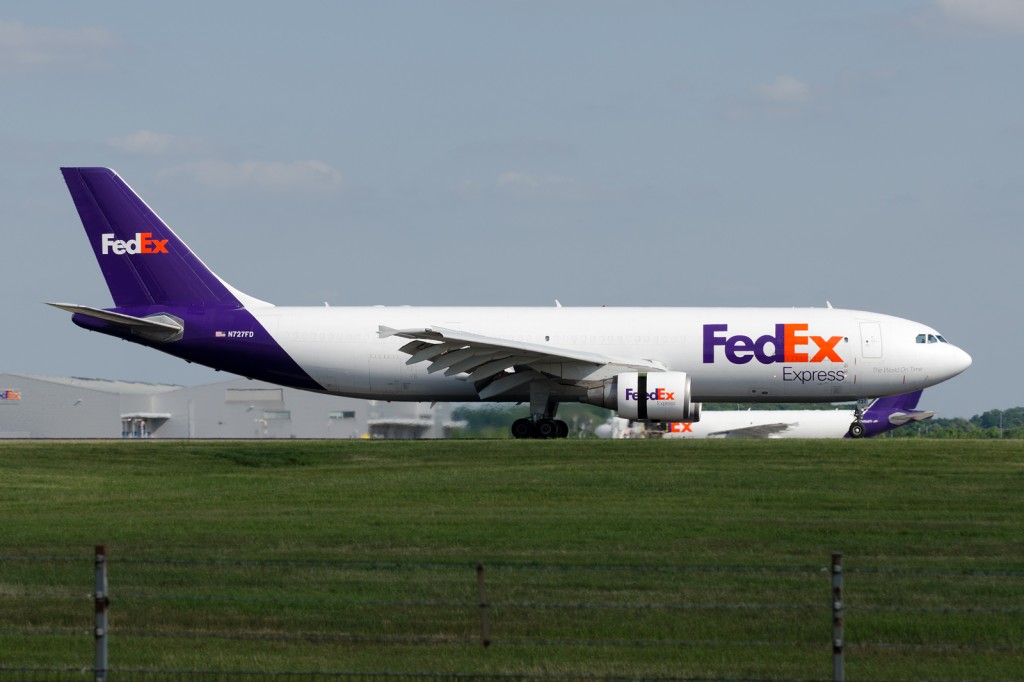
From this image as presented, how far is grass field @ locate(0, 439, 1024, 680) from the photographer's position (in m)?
12.3

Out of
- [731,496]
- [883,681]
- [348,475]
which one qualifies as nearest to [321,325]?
[348,475]

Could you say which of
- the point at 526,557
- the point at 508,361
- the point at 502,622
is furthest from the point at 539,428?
the point at 502,622

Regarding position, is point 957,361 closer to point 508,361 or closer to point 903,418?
point 508,361

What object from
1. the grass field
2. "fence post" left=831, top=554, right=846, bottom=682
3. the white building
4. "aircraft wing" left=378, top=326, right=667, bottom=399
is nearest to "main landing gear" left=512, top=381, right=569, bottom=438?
"aircraft wing" left=378, top=326, right=667, bottom=399

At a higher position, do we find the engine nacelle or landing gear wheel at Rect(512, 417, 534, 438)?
the engine nacelle

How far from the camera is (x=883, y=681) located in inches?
443

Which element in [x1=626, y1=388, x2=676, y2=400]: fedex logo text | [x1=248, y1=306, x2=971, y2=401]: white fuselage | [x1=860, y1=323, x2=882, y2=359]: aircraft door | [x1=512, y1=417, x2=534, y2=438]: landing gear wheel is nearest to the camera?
[x1=626, y1=388, x2=676, y2=400]: fedex logo text

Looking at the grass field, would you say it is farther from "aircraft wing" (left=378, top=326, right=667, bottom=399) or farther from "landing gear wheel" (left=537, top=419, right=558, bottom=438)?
"landing gear wheel" (left=537, top=419, right=558, bottom=438)

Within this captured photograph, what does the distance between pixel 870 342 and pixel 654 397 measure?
643 centimetres

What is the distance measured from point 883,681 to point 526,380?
23.2 metres

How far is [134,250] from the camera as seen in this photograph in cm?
3603

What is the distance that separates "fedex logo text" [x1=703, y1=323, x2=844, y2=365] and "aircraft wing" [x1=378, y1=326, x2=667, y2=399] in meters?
1.49

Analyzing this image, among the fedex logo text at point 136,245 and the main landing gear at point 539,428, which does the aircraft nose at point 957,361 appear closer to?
the main landing gear at point 539,428

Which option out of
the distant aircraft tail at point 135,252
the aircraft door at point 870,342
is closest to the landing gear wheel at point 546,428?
the aircraft door at point 870,342
